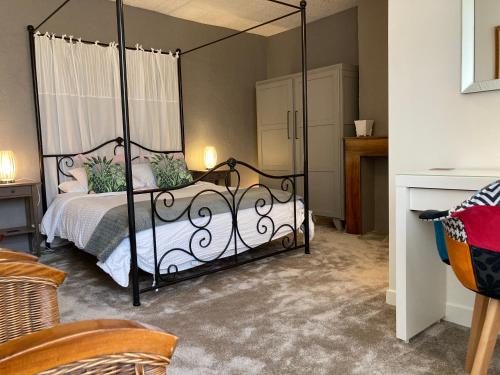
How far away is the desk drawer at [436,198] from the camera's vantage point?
175cm

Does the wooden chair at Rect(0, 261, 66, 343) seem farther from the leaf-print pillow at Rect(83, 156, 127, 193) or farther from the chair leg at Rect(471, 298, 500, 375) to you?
the leaf-print pillow at Rect(83, 156, 127, 193)

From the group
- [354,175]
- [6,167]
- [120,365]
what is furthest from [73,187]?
[120,365]

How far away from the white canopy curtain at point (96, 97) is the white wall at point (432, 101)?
3.06 m

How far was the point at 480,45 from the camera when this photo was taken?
2.06 metres

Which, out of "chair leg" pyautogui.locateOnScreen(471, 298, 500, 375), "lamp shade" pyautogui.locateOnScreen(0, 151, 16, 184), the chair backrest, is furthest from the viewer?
"lamp shade" pyautogui.locateOnScreen(0, 151, 16, 184)

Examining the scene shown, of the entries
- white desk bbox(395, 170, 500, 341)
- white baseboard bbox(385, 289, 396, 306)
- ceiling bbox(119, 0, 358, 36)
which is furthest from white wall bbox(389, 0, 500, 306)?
ceiling bbox(119, 0, 358, 36)

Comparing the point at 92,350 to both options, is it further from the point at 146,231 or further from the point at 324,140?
the point at 324,140

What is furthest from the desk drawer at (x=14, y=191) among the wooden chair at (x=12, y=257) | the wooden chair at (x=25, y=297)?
the wooden chair at (x=25, y=297)

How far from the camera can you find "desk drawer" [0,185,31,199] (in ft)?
11.2

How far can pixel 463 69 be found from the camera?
2.09 m

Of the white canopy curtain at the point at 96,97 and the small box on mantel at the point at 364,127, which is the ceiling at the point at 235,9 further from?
the small box on mantel at the point at 364,127

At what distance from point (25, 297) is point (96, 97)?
354 centimetres

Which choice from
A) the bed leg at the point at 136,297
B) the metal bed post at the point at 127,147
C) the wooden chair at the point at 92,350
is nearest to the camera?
the wooden chair at the point at 92,350

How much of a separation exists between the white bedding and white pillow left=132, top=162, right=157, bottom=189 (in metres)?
0.48
